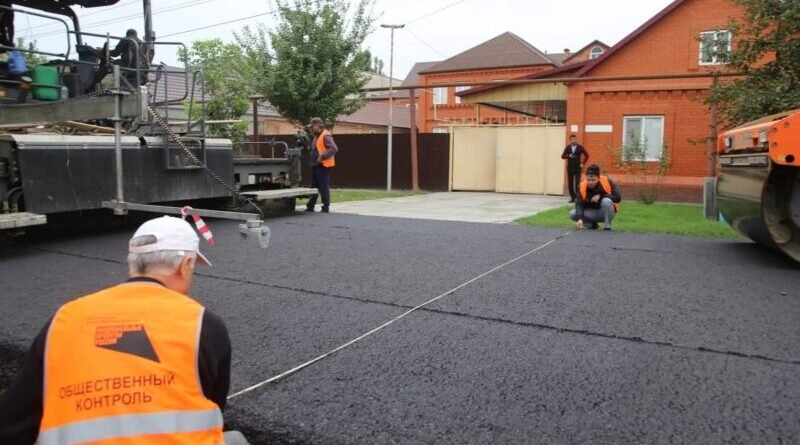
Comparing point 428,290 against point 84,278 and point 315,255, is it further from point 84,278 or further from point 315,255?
point 84,278

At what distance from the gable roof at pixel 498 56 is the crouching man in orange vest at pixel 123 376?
42671 millimetres

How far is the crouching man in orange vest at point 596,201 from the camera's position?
9.60 m

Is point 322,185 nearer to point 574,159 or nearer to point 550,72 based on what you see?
point 574,159

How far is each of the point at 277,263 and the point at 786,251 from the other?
5215mm

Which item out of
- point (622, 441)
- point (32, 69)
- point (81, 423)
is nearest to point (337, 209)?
point (32, 69)

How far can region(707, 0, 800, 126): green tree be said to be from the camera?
10555 millimetres

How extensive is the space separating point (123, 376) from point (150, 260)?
1.42 ft

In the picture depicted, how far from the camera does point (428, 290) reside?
552cm

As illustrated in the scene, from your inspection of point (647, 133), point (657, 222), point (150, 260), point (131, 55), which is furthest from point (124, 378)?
point (647, 133)

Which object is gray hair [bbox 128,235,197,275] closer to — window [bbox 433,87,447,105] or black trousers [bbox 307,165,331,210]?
black trousers [bbox 307,165,331,210]

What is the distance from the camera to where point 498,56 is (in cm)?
4416

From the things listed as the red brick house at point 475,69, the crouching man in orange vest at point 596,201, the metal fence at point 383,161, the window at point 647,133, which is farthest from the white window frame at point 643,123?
the red brick house at point 475,69

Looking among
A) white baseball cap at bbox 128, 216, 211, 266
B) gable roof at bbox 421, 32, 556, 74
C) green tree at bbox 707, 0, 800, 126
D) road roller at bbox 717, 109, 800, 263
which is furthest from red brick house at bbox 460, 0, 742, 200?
gable roof at bbox 421, 32, 556, 74

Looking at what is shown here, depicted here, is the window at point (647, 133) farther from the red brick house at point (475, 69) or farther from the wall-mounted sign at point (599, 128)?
the red brick house at point (475, 69)
